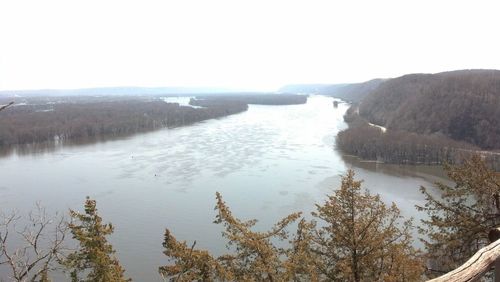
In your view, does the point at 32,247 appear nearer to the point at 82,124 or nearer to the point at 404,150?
the point at 404,150

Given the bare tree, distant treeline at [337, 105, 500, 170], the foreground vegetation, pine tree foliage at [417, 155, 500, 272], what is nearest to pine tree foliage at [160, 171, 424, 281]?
the foreground vegetation

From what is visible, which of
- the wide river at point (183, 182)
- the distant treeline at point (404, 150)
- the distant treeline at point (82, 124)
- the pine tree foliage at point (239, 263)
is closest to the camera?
the pine tree foliage at point (239, 263)

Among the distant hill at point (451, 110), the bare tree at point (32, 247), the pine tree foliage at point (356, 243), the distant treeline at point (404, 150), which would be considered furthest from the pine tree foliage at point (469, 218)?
the distant hill at point (451, 110)

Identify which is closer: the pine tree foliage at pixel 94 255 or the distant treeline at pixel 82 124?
the pine tree foliage at pixel 94 255

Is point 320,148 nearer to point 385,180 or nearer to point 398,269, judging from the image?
point 385,180

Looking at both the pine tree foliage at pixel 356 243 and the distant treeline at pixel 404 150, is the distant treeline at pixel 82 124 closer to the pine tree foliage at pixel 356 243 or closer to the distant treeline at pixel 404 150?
the distant treeline at pixel 404 150

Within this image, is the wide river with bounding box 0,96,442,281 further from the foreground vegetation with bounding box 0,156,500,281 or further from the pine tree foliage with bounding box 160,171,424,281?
the pine tree foliage with bounding box 160,171,424,281
